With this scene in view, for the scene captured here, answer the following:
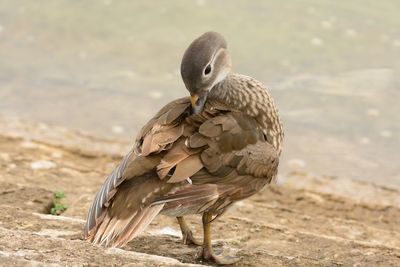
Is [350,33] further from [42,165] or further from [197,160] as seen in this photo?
[197,160]

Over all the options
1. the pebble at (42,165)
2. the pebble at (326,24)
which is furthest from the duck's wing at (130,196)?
the pebble at (326,24)

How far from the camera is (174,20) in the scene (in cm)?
1139

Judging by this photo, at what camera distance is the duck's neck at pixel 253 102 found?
462cm

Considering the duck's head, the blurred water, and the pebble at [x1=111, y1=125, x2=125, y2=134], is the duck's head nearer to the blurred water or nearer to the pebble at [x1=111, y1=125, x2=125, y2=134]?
the blurred water

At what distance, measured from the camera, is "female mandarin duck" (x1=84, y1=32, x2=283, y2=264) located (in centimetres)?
395

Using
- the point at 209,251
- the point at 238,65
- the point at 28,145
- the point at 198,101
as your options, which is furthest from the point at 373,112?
the point at 209,251

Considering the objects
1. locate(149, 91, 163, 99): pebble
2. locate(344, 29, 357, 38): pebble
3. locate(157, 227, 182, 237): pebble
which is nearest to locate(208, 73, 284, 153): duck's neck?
locate(157, 227, 182, 237): pebble

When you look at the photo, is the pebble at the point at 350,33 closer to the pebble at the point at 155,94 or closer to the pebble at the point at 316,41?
the pebble at the point at 316,41

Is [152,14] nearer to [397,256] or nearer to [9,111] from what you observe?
[9,111]

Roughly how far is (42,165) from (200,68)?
2786mm

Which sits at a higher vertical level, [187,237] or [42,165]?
[187,237]

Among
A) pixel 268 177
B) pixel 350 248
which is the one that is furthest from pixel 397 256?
pixel 268 177

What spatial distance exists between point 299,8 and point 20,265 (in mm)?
9057

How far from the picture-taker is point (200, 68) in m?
4.44
